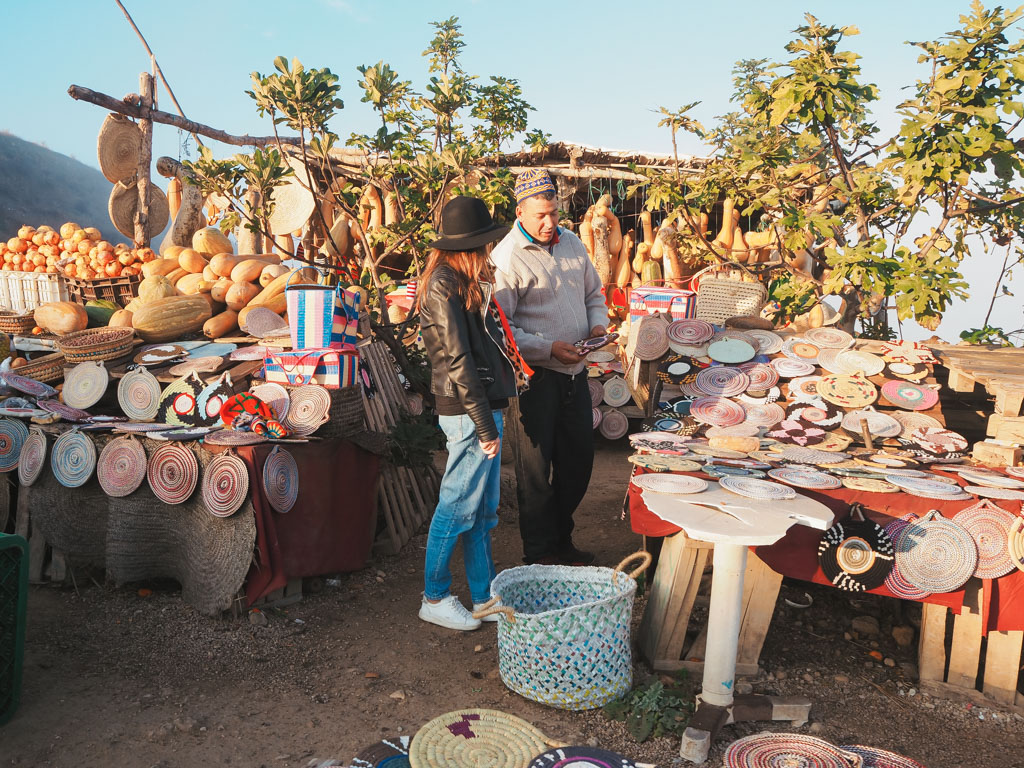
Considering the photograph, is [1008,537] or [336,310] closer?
[1008,537]

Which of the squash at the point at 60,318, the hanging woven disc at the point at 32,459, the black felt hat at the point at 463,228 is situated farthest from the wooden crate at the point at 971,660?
the squash at the point at 60,318

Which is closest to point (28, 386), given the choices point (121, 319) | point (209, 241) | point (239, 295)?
point (121, 319)

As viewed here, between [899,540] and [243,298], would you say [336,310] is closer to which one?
[243,298]

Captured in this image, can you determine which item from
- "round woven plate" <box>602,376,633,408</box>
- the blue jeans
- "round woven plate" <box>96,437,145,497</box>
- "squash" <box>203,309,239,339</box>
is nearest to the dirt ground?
the blue jeans

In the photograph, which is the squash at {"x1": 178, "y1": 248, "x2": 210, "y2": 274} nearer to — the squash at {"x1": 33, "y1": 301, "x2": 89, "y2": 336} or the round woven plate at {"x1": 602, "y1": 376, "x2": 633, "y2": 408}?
the squash at {"x1": 33, "y1": 301, "x2": 89, "y2": 336}

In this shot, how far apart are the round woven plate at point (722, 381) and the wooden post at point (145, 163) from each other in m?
7.17

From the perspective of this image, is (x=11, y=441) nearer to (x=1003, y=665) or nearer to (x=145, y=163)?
(x=1003, y=665)

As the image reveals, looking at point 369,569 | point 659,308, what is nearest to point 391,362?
point 369,569

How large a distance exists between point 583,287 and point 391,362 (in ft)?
6.06

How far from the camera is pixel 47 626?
3.61 m

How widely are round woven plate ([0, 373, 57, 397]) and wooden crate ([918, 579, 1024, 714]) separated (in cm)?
498

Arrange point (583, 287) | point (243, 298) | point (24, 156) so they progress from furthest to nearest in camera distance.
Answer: point (24, 156), point (243, 298), point (583, 287)

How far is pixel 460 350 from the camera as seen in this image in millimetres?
3141

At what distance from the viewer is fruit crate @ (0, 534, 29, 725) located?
110 inches
